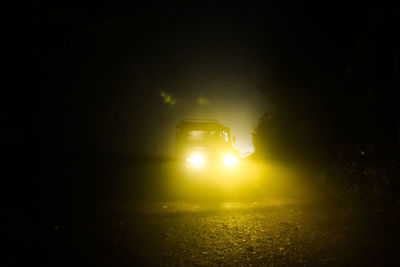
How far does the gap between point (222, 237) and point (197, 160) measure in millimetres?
5651

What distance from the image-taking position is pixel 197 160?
9336 millimetres

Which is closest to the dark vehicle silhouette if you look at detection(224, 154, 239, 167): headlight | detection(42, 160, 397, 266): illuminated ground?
detection(224, 154, 239, 167): headlight

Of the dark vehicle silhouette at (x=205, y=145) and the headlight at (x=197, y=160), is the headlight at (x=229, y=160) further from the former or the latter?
the headlight at (x=197, y=160)

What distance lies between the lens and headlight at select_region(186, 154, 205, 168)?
30.2 feet

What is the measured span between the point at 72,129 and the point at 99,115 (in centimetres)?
191

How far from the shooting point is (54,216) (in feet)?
14.9

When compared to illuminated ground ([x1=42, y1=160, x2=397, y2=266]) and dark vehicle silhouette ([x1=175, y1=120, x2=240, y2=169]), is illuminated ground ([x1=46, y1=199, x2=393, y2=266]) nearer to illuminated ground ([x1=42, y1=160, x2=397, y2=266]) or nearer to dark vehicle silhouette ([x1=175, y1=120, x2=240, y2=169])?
illuminated ground ([x1=42, y1=160, x2=397, y2=266])

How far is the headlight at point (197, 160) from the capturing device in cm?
920

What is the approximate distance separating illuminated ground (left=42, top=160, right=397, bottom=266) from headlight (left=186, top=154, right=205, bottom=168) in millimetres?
3964

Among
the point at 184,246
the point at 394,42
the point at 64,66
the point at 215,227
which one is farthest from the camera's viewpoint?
the point at 64,66

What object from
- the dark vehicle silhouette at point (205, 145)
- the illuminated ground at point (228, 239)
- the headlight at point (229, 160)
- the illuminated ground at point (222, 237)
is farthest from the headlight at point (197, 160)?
the illuminated ground at point (228, 239)

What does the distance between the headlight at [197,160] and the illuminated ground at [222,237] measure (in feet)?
13.0

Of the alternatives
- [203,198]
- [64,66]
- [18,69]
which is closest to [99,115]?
[64,66]

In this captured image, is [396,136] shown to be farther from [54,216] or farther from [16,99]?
[16,99]
